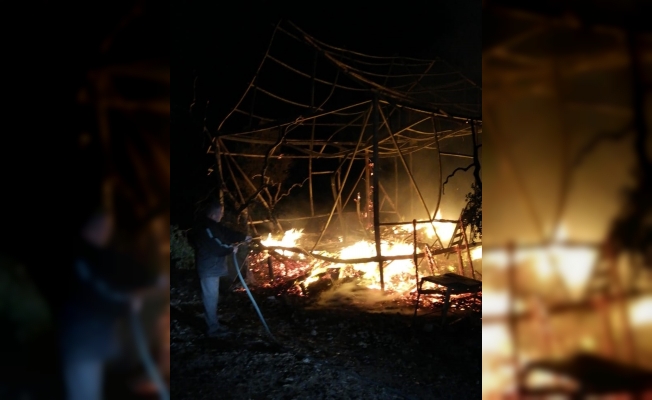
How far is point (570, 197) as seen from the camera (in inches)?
57.0

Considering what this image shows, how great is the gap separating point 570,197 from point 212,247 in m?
5.16

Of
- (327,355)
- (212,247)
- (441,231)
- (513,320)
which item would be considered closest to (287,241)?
(441,231)

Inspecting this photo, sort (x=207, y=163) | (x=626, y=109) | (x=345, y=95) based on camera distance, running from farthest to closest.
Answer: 1. (x=345, y=95)
2. (x=207, y=163)
3. (x=626, y=109)

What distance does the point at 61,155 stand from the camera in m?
1.73

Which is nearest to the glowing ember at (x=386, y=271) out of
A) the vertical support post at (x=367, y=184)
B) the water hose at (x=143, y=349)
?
the vertical support post at (x=367, y=184)

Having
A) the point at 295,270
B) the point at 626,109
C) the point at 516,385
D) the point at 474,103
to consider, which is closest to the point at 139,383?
the point at 516,385

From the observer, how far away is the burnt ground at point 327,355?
4570mm

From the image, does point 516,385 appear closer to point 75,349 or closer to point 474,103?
point 75,349

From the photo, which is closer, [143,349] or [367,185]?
[143,349]

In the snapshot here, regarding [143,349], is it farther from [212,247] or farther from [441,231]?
[441,231]

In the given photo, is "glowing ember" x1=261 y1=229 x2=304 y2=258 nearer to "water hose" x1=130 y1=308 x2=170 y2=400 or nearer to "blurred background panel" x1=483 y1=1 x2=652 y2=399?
"water hose" x1=130 y1=308 x2=170 y2=400

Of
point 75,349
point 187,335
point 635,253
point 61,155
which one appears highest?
point 61,155

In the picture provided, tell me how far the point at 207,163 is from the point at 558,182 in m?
11.8

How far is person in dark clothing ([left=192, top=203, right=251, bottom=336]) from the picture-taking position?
5812mm
